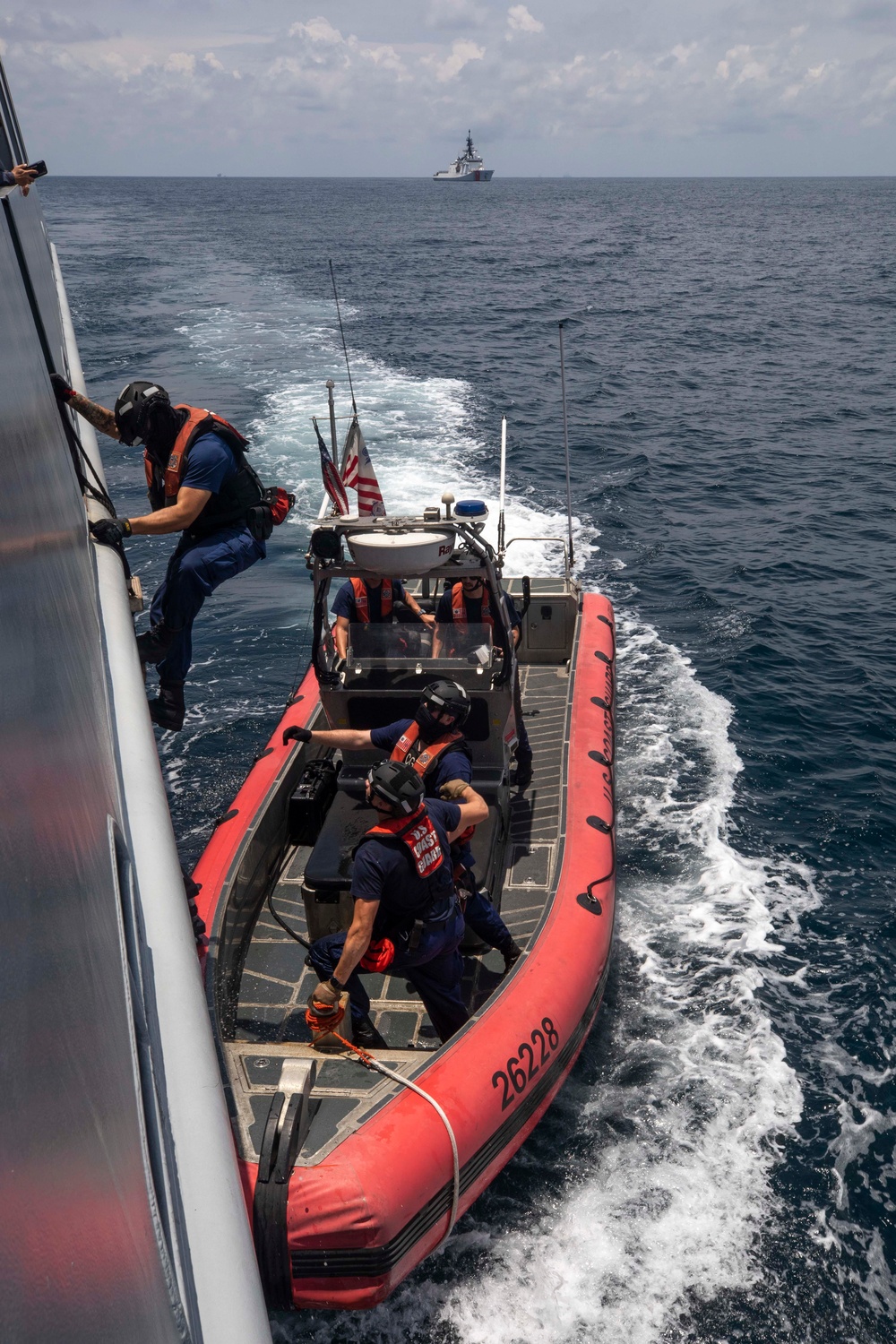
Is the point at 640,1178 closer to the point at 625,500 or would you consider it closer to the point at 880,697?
the point at 880,697

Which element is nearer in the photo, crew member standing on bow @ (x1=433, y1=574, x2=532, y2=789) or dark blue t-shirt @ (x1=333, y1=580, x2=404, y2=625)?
crew member standing on bow @ (x1=433, y1=574, x2=532, y2=789)

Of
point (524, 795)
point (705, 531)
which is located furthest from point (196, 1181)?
point (705, 531)

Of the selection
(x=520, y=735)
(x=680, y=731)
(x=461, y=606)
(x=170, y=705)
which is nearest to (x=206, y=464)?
(x=170, y=705)

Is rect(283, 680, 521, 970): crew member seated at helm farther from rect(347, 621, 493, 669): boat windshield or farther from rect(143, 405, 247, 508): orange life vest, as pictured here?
rect(143, 405, 247, 508): orange life vest

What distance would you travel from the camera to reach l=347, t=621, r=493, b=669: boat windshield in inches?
271

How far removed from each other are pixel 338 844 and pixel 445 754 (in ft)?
3.89

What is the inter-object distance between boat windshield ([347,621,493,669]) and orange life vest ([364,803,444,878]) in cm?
226

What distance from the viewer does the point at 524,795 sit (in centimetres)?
794

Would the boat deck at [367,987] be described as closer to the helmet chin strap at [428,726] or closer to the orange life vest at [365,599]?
the helmet chin strap at [428,726]

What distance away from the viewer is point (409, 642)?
22.7 feet

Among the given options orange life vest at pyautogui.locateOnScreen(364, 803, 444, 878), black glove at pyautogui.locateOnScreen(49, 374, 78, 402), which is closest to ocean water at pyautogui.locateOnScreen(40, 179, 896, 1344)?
orange life vest at pyautogui.locateOnScreen(364, 803, 444, 878)

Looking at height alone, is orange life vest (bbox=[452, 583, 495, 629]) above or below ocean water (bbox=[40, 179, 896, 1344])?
above

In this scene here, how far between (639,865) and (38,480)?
25.1 feet

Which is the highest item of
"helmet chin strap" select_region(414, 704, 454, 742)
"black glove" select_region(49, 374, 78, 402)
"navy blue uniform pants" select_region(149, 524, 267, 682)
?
"black glove" select_region(49, 374, 78, 402)
